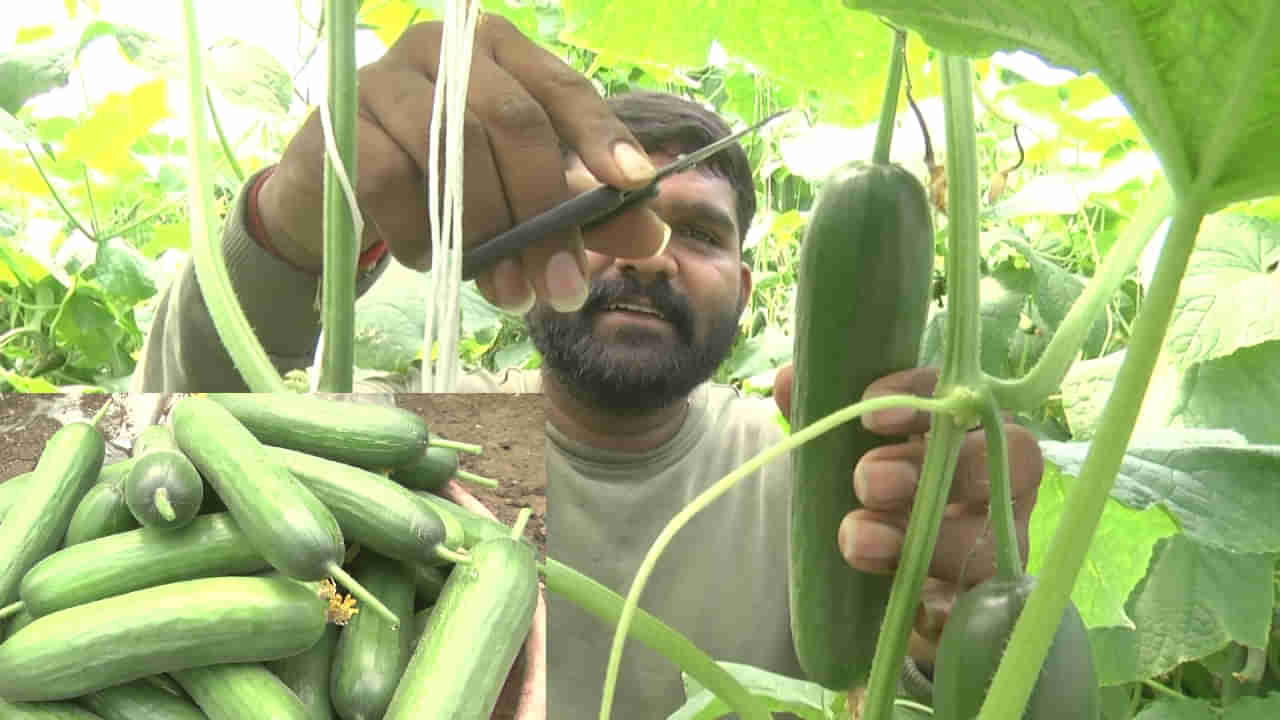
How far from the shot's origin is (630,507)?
39.7 inches

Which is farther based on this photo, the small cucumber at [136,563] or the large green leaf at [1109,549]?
the large green leaf at [1109,549]

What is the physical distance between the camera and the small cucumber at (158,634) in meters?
0.42

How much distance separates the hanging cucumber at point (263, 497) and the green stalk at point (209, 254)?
3cm

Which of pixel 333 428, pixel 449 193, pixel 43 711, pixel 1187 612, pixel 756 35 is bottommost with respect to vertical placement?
pixel 1187 612

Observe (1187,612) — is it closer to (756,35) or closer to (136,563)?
(756,35)

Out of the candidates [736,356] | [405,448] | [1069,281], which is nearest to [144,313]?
[405,448]

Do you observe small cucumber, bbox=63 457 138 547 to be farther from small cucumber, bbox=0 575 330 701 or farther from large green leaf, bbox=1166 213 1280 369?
large green leaf, bbox=1166 213 1280 369

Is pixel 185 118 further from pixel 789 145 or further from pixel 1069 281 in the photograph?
pixel 1069 281

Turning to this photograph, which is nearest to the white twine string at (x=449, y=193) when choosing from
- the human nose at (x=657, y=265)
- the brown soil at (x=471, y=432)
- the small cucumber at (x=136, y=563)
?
the brown soil at (x=471, y=432)

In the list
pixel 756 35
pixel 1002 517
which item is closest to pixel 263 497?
pixel 1002 517

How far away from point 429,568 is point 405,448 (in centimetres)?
6

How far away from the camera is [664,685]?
99 centimetres

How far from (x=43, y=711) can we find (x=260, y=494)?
0.37 feet

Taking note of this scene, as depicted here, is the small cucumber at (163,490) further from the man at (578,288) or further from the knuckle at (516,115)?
the knuckle at (516,115)
